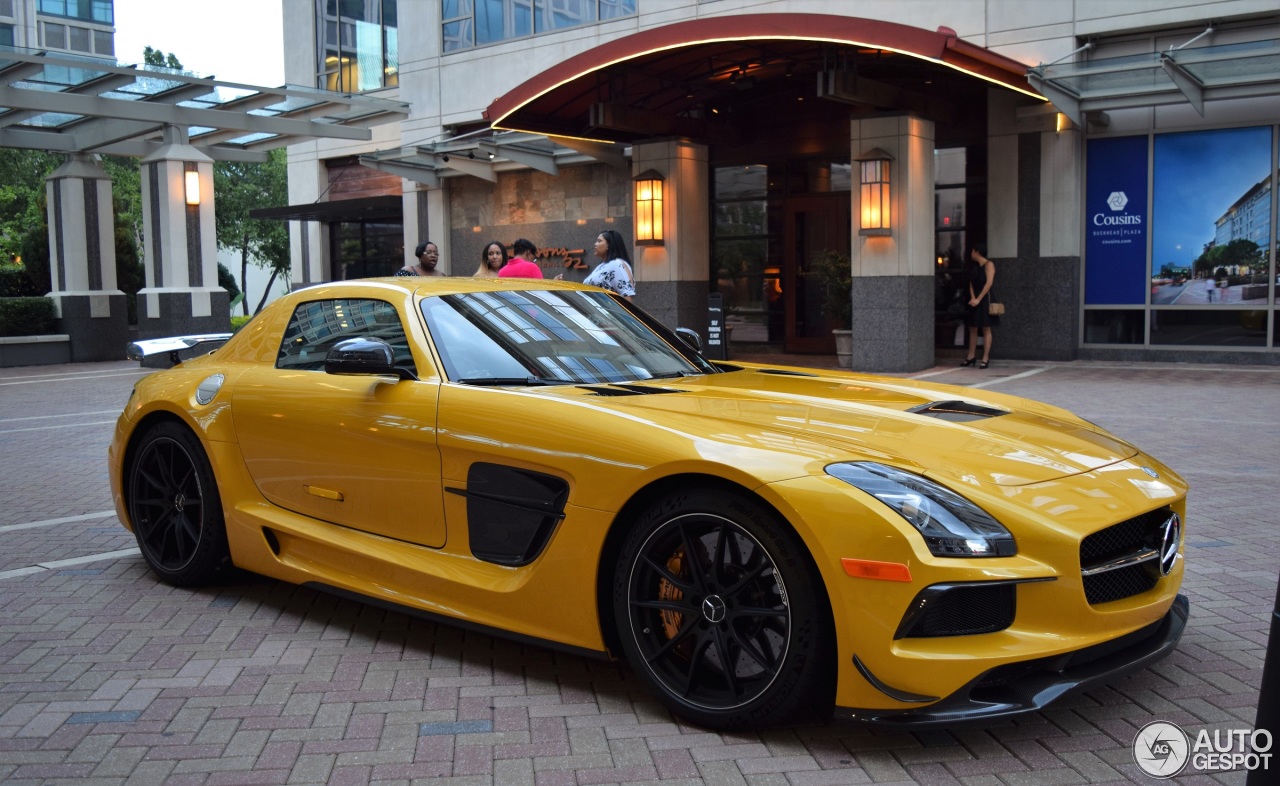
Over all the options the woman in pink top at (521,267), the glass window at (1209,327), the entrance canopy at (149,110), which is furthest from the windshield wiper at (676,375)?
the entrance canopy at (149,110)

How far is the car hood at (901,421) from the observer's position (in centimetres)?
343

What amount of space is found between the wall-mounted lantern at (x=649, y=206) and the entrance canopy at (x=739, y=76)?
734 millimetres

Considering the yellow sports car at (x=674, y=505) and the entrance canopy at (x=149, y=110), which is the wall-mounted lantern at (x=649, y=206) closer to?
the entrance canopy at (x=149, y=110)

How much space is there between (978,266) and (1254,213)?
3.83 metres

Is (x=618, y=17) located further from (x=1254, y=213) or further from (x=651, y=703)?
(x=651, y=703)

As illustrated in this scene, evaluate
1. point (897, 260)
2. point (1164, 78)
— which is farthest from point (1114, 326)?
point (1164, 78)

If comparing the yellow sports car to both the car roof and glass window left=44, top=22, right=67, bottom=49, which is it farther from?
glass window left=44, top=22, right=67, bottom=49

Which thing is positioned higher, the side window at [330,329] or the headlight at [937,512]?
the side window at [330,329]

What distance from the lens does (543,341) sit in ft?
14.6

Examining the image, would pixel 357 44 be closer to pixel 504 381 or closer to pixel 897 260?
pixel 897 260

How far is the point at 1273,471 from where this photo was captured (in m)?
7.79

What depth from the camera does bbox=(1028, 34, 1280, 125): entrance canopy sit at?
537 inches

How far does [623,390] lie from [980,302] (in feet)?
44.5

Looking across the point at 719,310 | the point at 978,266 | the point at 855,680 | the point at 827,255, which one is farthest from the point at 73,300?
the point at 855,680
